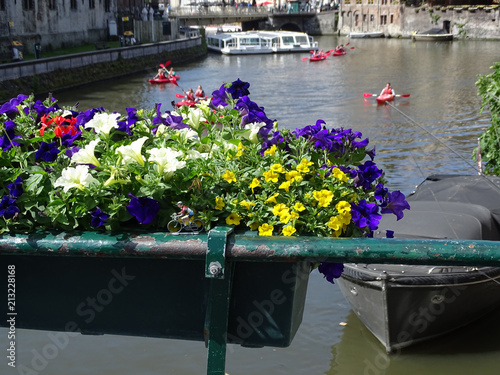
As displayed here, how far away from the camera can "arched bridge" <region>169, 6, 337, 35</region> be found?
64500 millimetres

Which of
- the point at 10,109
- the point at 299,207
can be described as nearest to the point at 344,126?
the point at 10,109

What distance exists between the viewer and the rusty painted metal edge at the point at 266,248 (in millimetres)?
1618

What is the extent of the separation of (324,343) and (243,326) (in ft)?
21.4

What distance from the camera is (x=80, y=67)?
32375 mm

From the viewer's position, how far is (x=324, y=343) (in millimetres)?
8188

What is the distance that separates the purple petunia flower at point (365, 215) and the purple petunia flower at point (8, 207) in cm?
83

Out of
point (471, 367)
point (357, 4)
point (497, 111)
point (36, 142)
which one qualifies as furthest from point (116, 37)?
point (36, 142)

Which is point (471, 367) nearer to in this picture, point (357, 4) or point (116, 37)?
point (116, 37)

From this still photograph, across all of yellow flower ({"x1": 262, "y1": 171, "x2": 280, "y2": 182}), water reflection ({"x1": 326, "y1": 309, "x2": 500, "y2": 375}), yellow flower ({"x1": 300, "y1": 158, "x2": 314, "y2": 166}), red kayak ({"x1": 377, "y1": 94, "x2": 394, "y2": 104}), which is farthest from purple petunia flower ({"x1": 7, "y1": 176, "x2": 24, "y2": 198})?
red kayak ({"x1": 377, "y1": 94, "x2": 394, "y2": 104})

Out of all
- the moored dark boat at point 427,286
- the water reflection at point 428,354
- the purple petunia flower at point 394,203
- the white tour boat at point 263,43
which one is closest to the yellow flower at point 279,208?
the purple petunia flower at point 394,203

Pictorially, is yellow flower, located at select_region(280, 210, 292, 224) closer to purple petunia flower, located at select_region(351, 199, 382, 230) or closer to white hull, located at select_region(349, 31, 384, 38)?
purple petunia flower, located at select_region(351, 199, 382, 230)

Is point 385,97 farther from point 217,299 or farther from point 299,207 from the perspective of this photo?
point 217,299

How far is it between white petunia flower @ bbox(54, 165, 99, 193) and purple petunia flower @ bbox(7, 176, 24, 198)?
3.9 inches

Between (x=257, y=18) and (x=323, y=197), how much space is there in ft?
226
